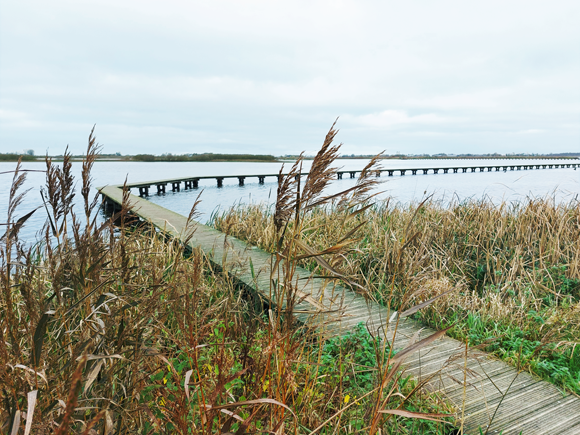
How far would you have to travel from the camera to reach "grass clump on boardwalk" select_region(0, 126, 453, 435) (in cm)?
108

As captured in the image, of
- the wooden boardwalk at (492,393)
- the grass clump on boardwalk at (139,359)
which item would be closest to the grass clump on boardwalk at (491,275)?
the wooden boardwalk at (492,393)

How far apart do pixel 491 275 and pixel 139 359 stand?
5165mm

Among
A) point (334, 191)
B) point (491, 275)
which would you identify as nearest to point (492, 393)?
point (491, 275)

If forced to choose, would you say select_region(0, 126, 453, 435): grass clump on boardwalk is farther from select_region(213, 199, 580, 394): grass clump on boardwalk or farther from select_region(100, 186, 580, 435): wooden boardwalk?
select_region(213, 199, 580, 394): grass clump on boardwalk

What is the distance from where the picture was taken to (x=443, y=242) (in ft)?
19.7

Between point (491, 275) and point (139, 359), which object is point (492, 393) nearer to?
point (139, 359)

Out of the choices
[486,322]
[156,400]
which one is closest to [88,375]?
[156,400]

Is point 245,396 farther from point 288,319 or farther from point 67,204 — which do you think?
point 67,204

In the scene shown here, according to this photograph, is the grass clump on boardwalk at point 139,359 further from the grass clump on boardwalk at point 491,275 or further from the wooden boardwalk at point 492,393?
the grass clump on boardwalk at point 491,275

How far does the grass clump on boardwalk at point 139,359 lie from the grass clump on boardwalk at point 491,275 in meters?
0.52

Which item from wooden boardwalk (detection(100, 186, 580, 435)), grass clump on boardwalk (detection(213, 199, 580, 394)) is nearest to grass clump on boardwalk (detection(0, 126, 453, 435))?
wooden boardwalk (detection(100, 186, 580, 435))

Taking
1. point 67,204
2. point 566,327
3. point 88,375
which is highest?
point 67,204

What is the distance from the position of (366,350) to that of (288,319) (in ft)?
5.80

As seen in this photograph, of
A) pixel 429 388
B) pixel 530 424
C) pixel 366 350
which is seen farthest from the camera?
pixel 366 350
